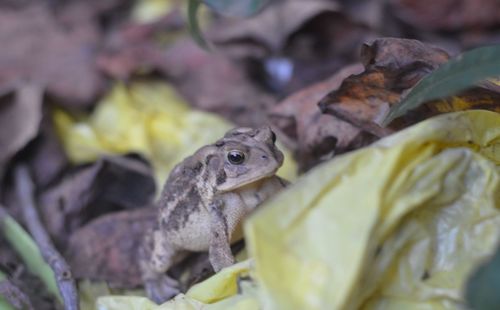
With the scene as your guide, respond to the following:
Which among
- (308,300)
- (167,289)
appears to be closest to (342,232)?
(308,300)

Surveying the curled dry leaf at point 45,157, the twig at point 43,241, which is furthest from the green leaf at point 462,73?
the curled dry leaf at point 45,157

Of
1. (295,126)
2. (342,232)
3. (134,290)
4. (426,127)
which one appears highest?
(426,127)

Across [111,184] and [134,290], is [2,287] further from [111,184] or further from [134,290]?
[111,184]

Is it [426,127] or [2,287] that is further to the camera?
[2,287]

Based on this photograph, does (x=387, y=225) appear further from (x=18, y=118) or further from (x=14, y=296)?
(x=18, y=118)

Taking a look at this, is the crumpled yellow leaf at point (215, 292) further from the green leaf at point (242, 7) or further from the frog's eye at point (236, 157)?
the green leaf at point (242, 7)

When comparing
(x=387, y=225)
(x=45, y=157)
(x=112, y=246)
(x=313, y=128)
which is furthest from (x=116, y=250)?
(x=387, y=225)

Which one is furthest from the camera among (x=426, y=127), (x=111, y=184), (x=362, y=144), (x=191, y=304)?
(x=111, y=184)

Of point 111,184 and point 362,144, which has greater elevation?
point 362,144

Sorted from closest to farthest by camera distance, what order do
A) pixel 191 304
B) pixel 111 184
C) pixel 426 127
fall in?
pixel 426 127, pixel 191 304, pixel 111 184
